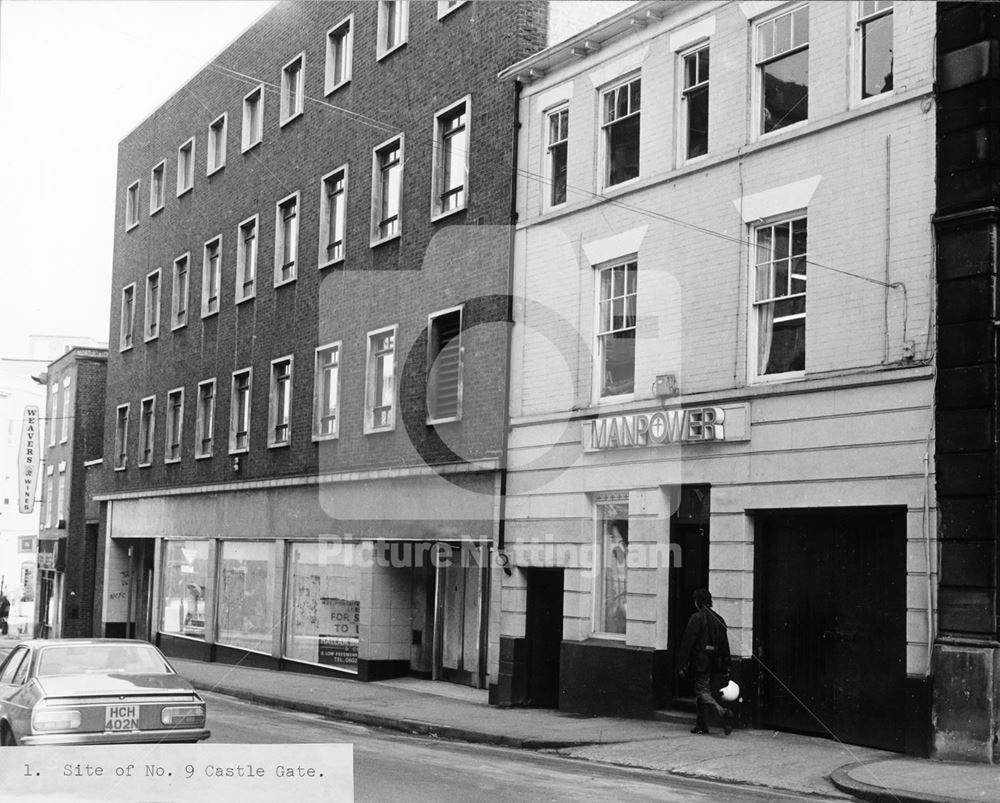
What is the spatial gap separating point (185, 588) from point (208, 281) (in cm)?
809

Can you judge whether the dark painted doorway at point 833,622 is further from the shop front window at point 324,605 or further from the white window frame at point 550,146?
the shop front window at point 324,605

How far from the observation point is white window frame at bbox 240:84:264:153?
106ft

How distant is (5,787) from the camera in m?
6.64

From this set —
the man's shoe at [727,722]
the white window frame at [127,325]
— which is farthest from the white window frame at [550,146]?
the white window frame at [127,325]

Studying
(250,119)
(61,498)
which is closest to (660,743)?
(250,119)

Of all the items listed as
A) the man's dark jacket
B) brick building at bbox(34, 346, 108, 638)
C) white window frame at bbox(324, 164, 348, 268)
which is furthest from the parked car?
brick building at bbox(34, 346, 108, 638)

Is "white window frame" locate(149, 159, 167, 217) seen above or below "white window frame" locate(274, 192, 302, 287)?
above

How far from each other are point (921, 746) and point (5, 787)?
1024 centimetres

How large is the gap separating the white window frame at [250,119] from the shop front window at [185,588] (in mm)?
10037

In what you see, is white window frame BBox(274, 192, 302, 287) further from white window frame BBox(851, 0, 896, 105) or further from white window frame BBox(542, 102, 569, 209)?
white window frame BBox(851, 0, 896, 105)

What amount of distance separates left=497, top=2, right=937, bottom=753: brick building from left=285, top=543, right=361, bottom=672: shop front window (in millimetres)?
6203

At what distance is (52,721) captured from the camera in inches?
443

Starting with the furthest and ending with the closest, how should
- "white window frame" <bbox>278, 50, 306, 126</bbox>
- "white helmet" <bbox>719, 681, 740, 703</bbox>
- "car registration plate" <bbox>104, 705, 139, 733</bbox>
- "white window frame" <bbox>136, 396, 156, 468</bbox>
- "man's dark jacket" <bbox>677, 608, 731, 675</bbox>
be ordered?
"white window frame" <bbox>136, 396, 156, 468</bbox>
"white window frame" <bbox>278, 50, 306, 126</bbox>
"man's dark jacket" <bbox>677, 608, 731, 675</bbox>
"white helmet" <bbox>719, 681, 740, 703</bbox>
"car registration plate" <bbox>104, 705, 139, 733</bbox>

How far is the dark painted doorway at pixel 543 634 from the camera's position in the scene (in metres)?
20.6
